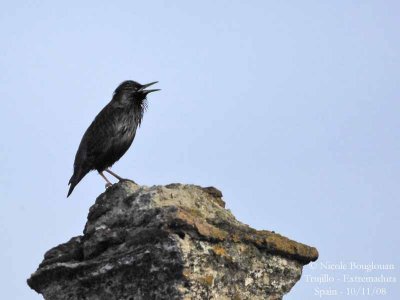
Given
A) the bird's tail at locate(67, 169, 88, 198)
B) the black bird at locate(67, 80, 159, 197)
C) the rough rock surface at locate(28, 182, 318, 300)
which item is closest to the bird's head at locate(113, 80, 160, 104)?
the black bird at locate(67, 80, 159, 197)

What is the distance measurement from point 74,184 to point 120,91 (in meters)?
1.14

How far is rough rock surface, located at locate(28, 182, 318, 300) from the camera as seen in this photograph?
145 inches

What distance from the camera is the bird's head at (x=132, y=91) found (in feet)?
27.3

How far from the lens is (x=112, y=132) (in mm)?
8078

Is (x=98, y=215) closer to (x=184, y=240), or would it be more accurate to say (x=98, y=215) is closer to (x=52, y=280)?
(x=52, y=280)

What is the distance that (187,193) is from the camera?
163 inches

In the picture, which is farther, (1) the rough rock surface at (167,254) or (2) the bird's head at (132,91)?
(2) the bird's head at (132,91)

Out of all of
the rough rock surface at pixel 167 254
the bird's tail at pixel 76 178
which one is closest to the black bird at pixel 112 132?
the bird's tail at pixel 76 178

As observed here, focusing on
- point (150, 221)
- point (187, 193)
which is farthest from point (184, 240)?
point (187, 193)

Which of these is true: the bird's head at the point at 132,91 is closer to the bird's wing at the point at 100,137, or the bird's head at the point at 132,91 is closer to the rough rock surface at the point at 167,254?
the bird's wing at the point at 100,137

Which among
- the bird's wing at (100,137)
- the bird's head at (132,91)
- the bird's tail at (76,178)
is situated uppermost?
the bird's head at (132,91)

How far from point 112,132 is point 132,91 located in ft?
1.87

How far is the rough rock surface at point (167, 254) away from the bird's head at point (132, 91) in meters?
4.15

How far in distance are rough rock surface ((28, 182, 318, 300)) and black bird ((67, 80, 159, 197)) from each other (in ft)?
12.5
